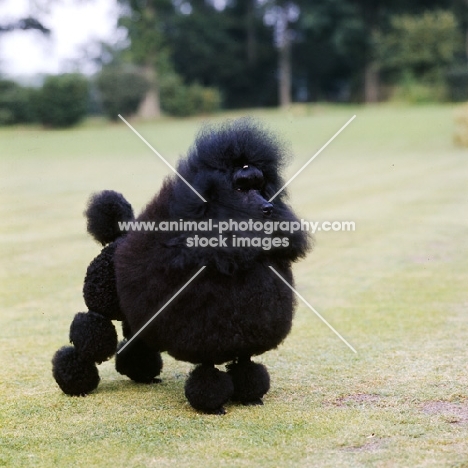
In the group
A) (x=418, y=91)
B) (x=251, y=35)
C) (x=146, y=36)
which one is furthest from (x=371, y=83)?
(x=146, y=36)

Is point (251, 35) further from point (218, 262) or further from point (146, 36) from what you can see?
point (218, 262)

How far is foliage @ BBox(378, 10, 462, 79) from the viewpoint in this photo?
46156 millimetres

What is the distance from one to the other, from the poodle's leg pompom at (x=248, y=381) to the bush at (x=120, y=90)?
118 ft

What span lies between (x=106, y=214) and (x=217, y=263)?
3.46 ft

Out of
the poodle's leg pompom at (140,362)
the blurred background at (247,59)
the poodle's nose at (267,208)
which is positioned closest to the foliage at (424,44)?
the blurred background at (247,59)

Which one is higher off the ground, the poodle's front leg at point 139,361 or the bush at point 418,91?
the bush at point 418,91

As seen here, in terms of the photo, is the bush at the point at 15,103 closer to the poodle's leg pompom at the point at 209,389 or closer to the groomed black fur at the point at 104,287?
the groomed black fur at the point at 104,287

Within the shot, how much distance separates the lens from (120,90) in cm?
4103

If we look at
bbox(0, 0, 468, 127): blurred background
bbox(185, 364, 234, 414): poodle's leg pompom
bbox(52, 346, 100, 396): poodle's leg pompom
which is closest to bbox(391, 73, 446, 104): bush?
bbox(0, 0, 468, 127): blurred background

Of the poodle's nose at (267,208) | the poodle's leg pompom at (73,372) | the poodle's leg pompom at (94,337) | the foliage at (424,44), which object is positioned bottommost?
the poodle's leg pompom at (73,372)

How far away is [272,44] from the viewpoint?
55406 millimetres

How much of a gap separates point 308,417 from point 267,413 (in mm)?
240

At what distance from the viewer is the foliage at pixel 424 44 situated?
46156 mm

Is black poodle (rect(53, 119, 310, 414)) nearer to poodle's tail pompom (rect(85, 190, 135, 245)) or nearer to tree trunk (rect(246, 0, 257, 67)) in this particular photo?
poodle's tail pompom (rect(85, 190, 135, 245))
